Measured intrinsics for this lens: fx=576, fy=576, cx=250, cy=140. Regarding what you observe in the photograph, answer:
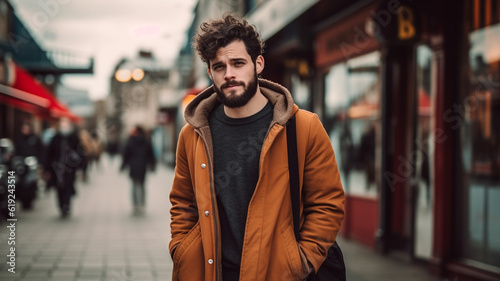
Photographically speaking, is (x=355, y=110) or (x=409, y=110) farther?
(x=355, y=110)

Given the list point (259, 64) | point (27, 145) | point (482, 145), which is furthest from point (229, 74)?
point (27, 145)

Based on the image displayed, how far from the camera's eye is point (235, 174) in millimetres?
2502

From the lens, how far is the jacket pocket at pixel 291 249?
238 centimetres

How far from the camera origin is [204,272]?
254cm

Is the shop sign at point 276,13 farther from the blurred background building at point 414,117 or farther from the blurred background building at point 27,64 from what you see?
the blurred background building at point 27,64

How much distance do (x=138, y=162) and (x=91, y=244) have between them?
4488mm

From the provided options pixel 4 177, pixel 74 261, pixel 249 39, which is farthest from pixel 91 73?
pixel 249 39

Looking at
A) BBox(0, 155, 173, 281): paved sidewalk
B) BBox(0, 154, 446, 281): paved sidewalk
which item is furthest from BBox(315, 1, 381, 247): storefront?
BBox(0, 155, 173, 281): paved sidewalk

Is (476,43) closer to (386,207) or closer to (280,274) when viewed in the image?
(386,207)

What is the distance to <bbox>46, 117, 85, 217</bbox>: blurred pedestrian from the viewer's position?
443 inches

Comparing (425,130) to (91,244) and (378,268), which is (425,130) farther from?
(91,244)

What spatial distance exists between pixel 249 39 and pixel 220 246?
3.00 ft

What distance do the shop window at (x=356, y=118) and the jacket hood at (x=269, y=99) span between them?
19.0 feet

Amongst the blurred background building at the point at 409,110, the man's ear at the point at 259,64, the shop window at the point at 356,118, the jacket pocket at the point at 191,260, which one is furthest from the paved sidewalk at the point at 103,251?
the man's ear at the point at 259,64
